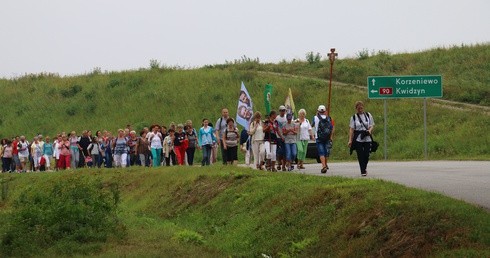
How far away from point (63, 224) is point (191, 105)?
43.2m

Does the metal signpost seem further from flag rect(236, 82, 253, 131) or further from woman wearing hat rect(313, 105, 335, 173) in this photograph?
woman wearing hat rect(313, 105, 335, 173)

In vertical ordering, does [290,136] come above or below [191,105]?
below

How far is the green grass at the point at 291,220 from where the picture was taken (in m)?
15.2

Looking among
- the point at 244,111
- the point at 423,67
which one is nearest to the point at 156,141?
the point at 244,111

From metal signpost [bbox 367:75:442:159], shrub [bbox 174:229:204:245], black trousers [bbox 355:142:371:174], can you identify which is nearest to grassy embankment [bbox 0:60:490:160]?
metal signpost [bbox 367:75:442:159]

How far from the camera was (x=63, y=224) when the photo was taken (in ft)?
70.3

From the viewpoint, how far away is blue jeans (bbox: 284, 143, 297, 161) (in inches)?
1172

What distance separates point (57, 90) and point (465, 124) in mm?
32183

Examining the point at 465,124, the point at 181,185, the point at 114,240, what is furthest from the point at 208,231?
the point at 465,124

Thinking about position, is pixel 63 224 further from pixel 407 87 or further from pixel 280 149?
pixel 407 87

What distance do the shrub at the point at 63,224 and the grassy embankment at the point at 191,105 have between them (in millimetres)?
24159

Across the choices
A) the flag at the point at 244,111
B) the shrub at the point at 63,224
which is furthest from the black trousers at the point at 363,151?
the flag at the point at 244,111

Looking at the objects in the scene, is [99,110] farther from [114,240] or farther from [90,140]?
[114,240]

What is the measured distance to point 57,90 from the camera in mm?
75562
